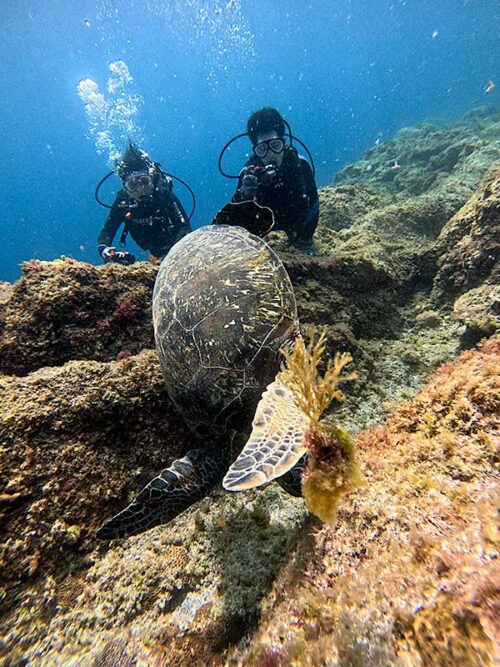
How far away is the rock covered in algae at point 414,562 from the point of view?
2.96ft

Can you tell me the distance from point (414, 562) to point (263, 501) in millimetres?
1478

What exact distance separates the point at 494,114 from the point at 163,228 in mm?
25359

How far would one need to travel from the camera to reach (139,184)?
7.36 m

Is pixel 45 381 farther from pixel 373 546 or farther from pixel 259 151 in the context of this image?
pixel 259 151

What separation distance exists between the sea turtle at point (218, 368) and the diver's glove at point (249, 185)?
3504 millimetres

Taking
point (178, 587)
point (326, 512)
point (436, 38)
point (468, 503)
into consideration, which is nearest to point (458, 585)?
point (468, 503)

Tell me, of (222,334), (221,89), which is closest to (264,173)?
(222,334)

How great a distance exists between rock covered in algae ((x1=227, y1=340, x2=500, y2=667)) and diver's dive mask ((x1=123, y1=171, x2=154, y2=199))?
25.3ft

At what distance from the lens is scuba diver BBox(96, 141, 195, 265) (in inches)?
289

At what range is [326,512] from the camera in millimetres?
1393

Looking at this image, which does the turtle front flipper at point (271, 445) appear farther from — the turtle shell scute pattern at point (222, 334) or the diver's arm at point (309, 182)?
the diver's arm at point (309, 182)

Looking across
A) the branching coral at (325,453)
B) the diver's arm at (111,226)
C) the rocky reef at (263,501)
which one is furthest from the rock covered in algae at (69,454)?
the diver's arm at (111,226)

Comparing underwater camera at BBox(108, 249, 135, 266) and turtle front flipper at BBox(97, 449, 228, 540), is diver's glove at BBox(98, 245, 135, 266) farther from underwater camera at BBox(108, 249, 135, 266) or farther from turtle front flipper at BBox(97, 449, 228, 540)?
turtle front flipper at BBox(97, 449, 228, 540)

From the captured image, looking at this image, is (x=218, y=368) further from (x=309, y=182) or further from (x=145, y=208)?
(x=145, y=208)
